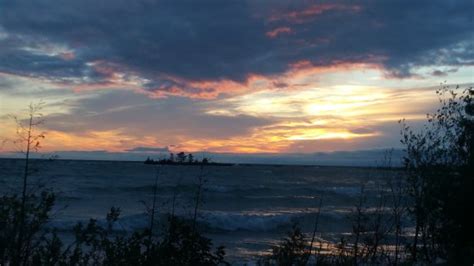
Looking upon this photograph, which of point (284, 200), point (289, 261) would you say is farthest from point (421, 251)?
point (284, 200)

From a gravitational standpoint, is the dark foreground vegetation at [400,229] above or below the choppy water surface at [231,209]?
above

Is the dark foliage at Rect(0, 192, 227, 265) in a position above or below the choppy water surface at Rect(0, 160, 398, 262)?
above

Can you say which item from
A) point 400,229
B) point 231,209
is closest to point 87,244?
point 400,229

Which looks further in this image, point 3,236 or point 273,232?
point 273,232

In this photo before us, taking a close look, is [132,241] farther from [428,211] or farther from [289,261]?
[428,211]

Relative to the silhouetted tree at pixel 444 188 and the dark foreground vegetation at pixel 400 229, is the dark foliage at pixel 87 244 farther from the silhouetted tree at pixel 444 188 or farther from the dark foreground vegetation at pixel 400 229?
the silhouetted tree at pixel 444 188

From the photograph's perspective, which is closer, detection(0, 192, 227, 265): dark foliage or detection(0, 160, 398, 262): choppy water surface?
detection(0, 192, 227, 265): dark foliage

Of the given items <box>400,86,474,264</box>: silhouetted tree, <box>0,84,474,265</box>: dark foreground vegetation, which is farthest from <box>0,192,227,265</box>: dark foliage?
<box>400,86,474,264</box>: silhouetted tree

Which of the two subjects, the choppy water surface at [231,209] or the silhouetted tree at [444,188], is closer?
the silhouetted tree at [444,188]

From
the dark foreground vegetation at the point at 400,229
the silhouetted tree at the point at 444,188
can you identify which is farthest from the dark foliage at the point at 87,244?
the silhouetted tree at the point at 444,188

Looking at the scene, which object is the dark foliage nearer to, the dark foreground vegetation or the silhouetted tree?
the dark foreground vegetation

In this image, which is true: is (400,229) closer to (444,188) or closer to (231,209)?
(444,188)

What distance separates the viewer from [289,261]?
334 inches

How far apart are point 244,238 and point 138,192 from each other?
86.1 ft
